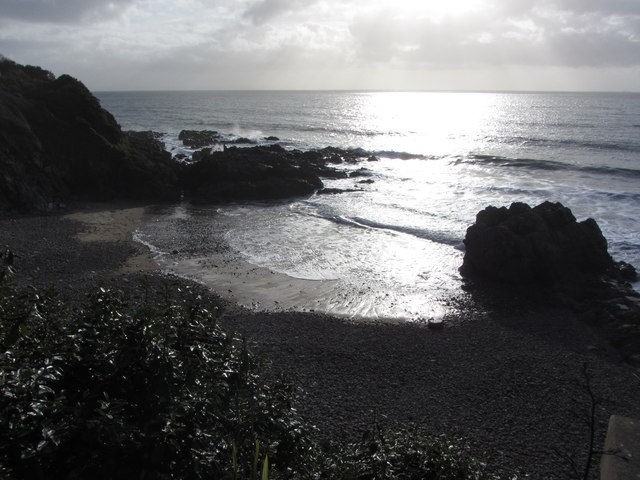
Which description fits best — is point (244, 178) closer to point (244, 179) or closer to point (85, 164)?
point (244, 179)

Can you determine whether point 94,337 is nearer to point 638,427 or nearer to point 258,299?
point 638,427

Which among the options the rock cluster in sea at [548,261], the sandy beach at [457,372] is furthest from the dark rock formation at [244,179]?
the rock cluster in sea at [548,261]

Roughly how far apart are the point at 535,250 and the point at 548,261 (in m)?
0.50

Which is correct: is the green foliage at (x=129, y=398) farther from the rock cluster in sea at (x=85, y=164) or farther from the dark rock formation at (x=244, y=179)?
the dark rock formation at (x=244, y=179)

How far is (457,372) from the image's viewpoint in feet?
33.8

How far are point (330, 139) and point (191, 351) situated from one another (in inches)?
2249

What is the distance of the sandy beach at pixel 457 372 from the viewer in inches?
326

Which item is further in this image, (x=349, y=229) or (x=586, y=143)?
(x=586, y=143)

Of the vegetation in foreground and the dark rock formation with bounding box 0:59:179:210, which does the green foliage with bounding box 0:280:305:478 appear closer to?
the vegetation in foreground

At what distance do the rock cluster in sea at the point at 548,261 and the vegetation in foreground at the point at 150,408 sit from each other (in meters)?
11.1

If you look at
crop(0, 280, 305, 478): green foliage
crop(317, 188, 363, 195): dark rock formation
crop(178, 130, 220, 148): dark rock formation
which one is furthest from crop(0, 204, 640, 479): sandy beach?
crop(178, 130, 220, 148): dark rock formation

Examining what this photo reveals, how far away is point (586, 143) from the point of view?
151ft

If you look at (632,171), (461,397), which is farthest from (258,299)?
(632,171)

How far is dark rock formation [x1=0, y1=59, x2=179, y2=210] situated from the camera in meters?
22.0
